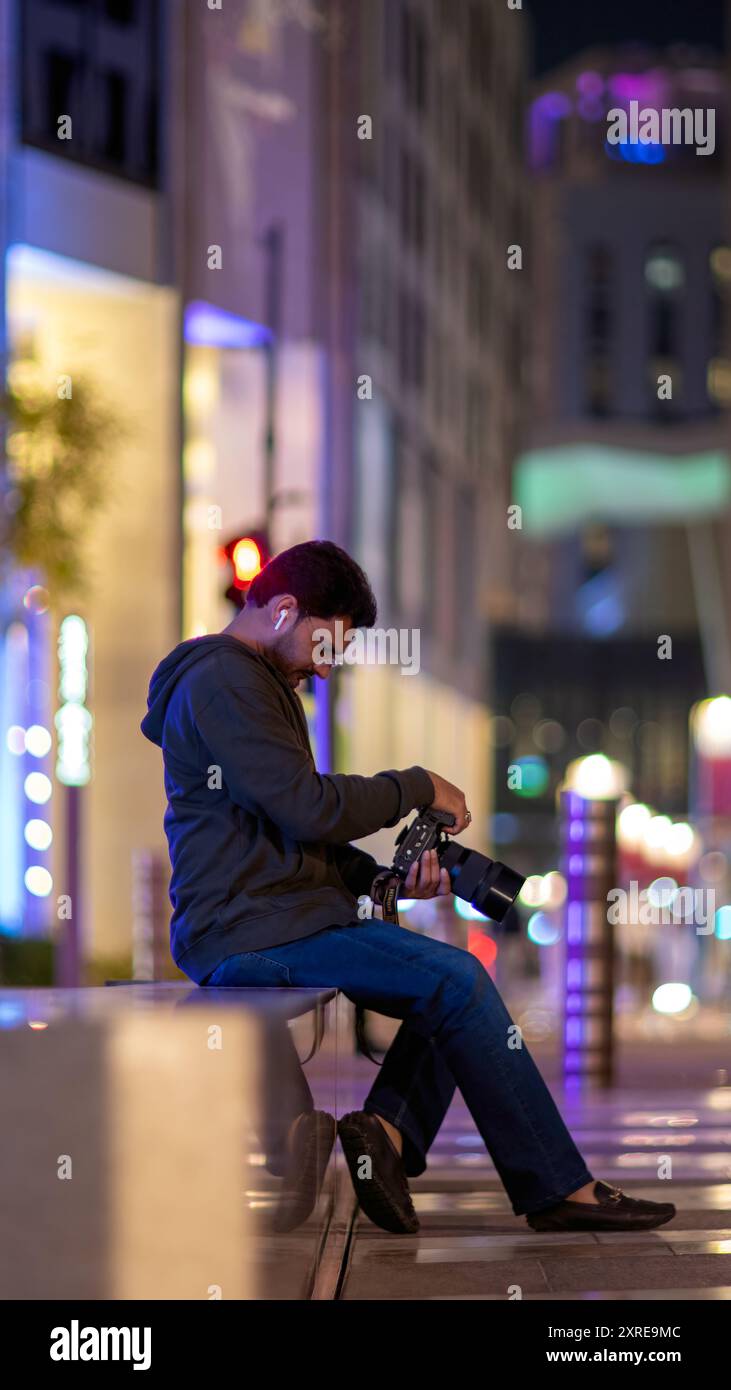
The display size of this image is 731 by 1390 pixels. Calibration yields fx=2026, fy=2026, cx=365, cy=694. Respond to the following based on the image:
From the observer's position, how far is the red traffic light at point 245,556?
36.0 ft

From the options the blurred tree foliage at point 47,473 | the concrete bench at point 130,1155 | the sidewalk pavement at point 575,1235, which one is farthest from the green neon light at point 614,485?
the concrete bench at point 130,1155

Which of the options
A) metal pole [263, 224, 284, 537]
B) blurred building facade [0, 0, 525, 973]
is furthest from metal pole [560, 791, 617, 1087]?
metal pole [263, 224, 284, 537]

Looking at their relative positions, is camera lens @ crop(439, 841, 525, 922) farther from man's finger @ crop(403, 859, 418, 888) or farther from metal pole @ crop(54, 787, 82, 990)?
metal pole @ crop(54, 787, 82, 990)

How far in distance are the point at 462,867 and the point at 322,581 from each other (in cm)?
67

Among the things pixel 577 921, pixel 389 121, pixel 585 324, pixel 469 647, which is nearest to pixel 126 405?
pixel 577 921

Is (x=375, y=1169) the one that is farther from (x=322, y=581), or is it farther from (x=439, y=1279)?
(x=322, y=581)

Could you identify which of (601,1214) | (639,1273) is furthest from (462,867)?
(639,1273)

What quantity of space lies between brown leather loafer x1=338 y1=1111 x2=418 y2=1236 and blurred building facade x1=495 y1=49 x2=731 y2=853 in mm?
57887

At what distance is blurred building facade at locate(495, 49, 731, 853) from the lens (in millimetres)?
72125

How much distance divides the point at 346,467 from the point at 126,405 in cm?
403

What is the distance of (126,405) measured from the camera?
21234 millimetres

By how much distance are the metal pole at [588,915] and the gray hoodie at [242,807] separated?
17.2 ft

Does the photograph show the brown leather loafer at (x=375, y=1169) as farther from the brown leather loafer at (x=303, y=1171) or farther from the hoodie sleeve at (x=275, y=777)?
the hoodie sleeve at (x=275, y=777)

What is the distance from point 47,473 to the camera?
55.0 ft
